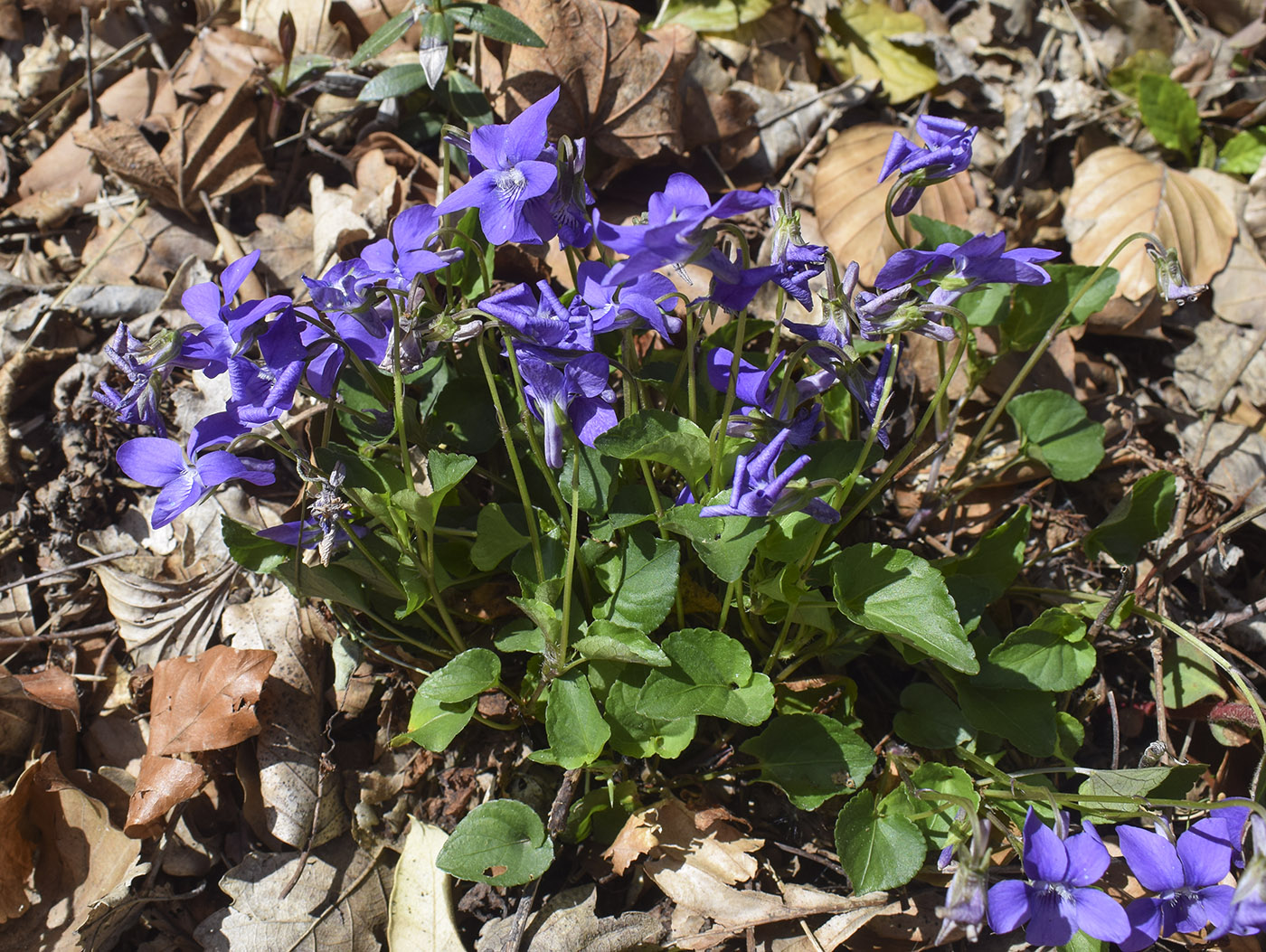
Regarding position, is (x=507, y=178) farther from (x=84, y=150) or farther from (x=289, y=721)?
(x=84, y=150)

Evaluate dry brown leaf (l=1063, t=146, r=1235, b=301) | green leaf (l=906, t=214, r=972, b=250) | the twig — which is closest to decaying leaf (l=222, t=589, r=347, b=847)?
the twig

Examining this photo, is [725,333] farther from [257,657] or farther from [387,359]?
[257,657]

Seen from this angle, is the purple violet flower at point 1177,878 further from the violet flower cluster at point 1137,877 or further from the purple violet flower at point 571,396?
the purple violet flower at point 571,396

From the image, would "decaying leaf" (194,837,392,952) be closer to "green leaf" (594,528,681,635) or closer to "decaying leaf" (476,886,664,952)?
"decaying leaf" (476,886,664,952)

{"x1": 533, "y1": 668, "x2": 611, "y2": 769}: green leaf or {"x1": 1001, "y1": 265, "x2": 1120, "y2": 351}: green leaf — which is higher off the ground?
{"x1": 1001, "y1": 265, "x2": 1120, "y2": 351}: green leaf

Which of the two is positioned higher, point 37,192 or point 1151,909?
point 37,192

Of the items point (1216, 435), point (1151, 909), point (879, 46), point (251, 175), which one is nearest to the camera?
point (1151, 909)

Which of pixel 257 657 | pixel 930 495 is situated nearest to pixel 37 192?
pixel 257 657
